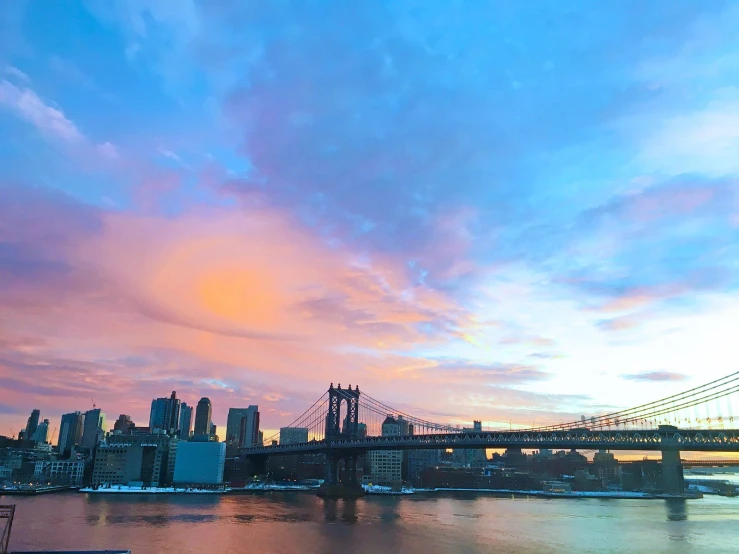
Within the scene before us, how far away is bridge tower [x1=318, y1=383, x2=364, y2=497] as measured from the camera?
102 metres

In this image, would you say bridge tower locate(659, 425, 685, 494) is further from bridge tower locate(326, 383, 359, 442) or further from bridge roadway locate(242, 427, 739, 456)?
bridge tower locate(326, 383, 359, 442)

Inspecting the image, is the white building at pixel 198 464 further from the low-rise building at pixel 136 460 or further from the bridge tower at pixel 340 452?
the bridge tower at pixel 340 452

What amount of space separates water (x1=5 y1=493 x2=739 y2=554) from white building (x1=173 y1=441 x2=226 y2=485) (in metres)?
34.6

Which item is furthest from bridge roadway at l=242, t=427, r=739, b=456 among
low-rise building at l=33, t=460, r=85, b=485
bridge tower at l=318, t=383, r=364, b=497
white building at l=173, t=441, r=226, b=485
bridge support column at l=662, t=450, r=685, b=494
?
bridge support column at l=662, t=450, r=685, b=494

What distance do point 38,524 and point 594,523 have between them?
6425 centimetres

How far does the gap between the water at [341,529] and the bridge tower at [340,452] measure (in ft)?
67.5

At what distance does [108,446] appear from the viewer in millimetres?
117000

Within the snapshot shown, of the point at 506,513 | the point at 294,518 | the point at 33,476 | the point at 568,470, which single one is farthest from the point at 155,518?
the point at 568,470

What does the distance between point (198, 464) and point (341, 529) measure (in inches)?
2908

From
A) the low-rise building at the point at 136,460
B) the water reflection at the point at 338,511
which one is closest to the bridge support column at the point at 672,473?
the water reflection at the point at 338,511

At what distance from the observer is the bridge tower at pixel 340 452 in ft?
334

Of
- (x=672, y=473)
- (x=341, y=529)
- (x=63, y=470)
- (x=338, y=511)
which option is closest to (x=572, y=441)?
(x=338, y=511)

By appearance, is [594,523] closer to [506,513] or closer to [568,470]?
[506,513]

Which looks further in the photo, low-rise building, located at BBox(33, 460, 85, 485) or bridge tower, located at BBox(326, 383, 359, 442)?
low-rise building, located at BBox(33, 460, 85, 485)
